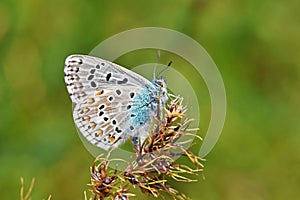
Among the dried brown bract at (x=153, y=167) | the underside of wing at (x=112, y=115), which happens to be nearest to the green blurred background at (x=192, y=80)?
the underside of wing at (x=112, y=115)

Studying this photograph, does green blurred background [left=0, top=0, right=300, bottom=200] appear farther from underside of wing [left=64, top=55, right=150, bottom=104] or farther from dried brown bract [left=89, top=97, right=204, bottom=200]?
dried brown bract [left=89, top=97, right=204, bottom=200]

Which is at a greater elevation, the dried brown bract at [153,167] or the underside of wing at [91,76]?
the underside of wing at [91,76]

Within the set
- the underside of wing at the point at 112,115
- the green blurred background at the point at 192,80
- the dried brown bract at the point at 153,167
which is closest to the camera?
the dried brown bract at the point at 153,167

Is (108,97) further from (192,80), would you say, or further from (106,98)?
(192,80)

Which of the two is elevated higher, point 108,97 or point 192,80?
point 192,80

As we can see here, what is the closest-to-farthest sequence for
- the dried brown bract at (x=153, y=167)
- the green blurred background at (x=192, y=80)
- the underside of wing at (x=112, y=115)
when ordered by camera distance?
the dried brown bract at (x=153, y=167) → the underside of wing at (x=112, y=115) → the green blurred background at (x=192, y=80)

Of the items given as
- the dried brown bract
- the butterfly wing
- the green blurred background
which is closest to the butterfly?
the butterfly wing

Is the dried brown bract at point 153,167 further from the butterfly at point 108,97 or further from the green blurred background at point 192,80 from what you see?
the green blurred background at point 192,80

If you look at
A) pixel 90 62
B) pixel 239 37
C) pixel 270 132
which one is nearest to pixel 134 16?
pixel 239 37

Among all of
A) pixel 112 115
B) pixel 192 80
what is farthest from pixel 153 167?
pixel 192 80
